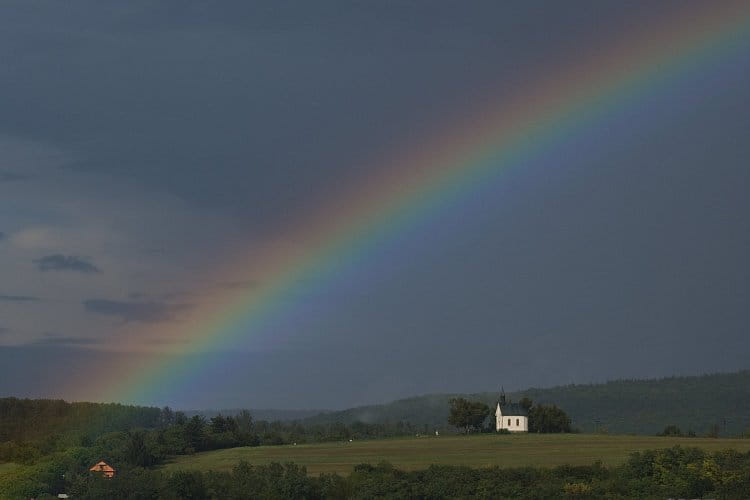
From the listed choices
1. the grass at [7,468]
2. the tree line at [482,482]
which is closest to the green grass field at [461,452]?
the tree line at [482,482]

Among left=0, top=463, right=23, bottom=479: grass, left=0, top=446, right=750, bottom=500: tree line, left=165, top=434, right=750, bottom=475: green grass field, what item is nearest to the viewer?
left=0, top=446, right=750, bottom=500: tree line

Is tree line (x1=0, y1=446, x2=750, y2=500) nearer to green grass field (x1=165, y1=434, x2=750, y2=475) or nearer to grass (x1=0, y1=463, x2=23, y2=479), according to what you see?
green grass field (x1=165, y1=434, x2=750, y2=475)

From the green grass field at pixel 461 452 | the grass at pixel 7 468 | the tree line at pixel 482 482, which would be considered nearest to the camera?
the tree line at pixel 482 482

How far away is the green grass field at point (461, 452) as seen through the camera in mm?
144375

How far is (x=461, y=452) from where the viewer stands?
168 meters

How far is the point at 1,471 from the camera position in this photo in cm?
17862

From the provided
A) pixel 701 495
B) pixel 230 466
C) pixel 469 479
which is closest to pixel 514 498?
pixel 469 479

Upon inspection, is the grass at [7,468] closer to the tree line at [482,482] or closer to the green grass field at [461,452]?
the green grass field at [461,452]

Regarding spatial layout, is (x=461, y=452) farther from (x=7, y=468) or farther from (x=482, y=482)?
(x=7, y=468)

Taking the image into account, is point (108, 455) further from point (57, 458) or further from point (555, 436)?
point (555, 436)

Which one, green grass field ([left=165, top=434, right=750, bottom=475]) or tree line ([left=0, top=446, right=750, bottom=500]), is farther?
green grass field ([left=165, top=434, right=750, bottom=475])

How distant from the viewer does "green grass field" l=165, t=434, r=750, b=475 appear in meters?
144

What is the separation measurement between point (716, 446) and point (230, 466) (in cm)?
6496

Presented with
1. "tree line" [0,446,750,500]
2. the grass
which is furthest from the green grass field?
the grass
